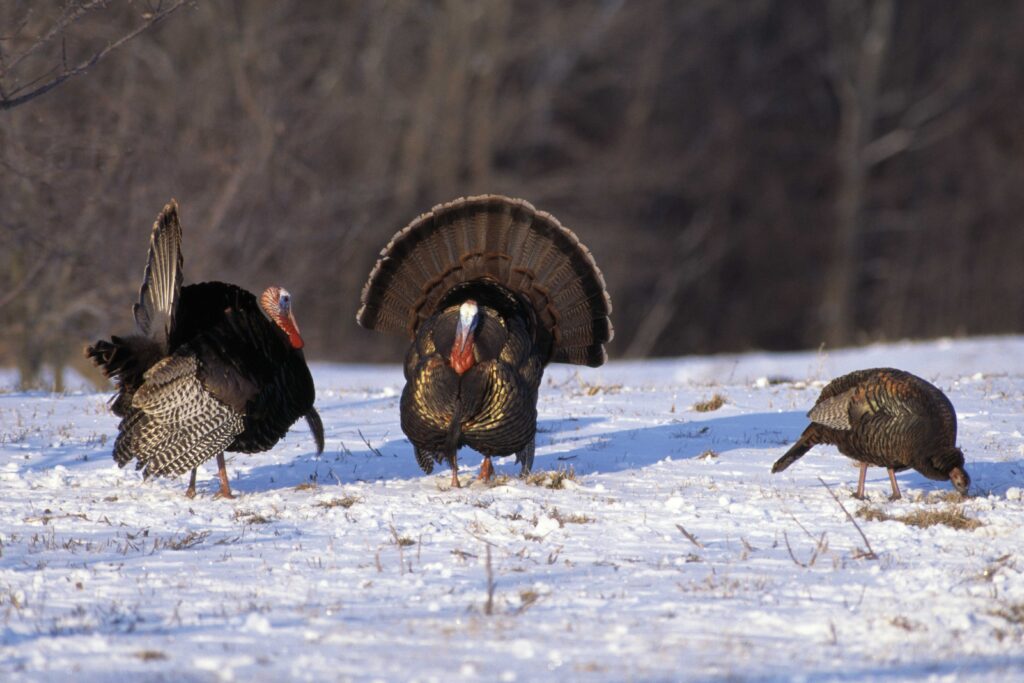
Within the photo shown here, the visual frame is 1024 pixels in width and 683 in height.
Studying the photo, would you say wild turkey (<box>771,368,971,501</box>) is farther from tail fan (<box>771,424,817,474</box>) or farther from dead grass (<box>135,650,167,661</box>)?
dead grass (<box>135,650,167,661</box>)

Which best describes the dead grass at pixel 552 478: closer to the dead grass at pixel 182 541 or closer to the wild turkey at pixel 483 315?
the wild turkey at pixel 483 315

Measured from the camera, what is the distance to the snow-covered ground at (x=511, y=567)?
15.6ft

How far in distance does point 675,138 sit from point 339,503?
25198 mm

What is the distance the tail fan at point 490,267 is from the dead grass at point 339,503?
145 centimetres

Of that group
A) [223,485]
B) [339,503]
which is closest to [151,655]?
[339,503]

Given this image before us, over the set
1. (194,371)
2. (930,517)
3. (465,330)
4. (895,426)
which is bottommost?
(930,517)

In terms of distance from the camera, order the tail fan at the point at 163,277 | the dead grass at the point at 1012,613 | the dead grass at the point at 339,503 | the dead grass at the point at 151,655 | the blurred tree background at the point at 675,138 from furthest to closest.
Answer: the blurred tree background at the point at 675,138, the tail fan at the point at 163,277, the dead grass at the point at 339,503, the dead grass at the point at 1012,613, the dead grass at the point at 151,655

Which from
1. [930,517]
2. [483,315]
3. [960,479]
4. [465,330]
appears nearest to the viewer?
[930,517]

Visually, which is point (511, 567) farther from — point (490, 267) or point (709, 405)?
point (709, 405)

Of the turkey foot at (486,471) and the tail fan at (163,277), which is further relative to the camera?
the turkey foot at (486,471)

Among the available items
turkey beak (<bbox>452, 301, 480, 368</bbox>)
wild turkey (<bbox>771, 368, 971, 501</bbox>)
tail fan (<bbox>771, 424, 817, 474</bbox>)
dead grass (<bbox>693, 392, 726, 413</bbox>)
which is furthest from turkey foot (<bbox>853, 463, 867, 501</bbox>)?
dead grass (<bbox>693, 392, 726, 413</bbox>)

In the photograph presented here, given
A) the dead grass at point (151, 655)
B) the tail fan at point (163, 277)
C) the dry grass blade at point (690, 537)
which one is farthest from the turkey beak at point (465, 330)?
the dead grass at point (151, 655)

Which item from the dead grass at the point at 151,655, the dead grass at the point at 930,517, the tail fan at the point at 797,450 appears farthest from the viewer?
the tail fan at the point at 797,450

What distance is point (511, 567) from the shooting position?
19.1 ft
